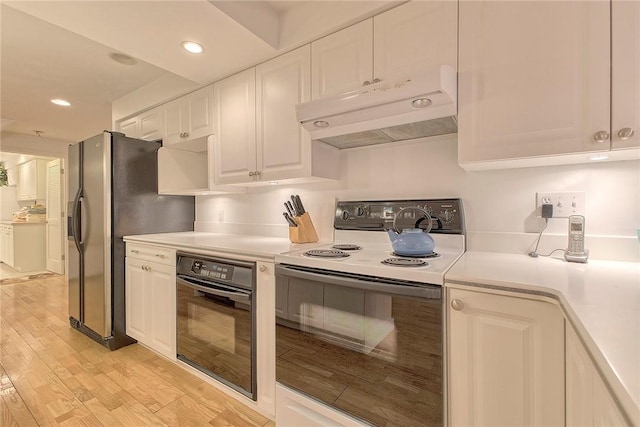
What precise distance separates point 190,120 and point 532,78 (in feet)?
7.61

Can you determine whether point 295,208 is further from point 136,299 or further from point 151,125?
point 151,125

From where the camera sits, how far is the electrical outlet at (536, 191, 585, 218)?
4.29 ft

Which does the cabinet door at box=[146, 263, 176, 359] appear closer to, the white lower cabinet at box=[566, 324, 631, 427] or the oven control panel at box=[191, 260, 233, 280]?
the oven control panel at box=[191, 260, 233, 280]

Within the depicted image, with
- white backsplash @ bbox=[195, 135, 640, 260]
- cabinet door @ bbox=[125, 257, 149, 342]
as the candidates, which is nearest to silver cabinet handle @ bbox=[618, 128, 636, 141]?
white backsplash @ bbox=[195, 135, 640, 260]

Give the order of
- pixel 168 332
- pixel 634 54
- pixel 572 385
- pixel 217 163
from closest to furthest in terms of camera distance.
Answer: pixel 572 385
pixel 634 54
pixel 168 332
pixel 217 163

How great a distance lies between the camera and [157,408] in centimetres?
164

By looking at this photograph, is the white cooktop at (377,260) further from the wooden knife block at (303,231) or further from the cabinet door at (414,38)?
the cabinet door at (414,38)

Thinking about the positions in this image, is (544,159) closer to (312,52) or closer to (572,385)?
(572,385)

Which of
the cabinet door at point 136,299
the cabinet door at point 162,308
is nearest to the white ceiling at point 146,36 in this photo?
the cabinet door at point 162,308

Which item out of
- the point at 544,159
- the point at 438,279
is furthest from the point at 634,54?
the point at 438,279

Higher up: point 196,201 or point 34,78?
point 34,78

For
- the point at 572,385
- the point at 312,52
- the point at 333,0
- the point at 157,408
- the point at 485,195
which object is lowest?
the point at 157,408

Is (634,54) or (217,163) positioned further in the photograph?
(217,163)

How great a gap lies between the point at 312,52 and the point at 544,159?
1.34m
